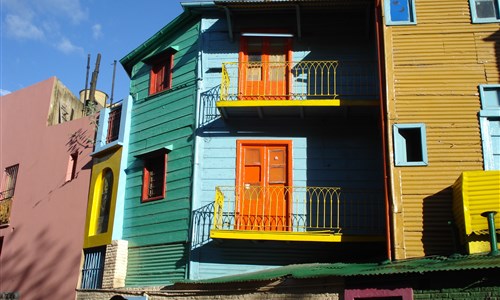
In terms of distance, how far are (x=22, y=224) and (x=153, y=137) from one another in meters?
5.80

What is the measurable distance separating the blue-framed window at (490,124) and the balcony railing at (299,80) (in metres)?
2.74

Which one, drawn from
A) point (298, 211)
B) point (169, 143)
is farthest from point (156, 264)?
point (298, 211)

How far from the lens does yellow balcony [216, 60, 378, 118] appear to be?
14.4 m

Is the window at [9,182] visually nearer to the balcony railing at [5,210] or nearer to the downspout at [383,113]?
the balcony railing at [5,210]

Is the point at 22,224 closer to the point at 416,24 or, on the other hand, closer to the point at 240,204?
the point at 240,204

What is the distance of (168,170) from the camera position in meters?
15.4

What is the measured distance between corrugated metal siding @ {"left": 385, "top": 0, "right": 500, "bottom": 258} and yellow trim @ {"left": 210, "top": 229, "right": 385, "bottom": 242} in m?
1.29

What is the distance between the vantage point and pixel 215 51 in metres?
15.9

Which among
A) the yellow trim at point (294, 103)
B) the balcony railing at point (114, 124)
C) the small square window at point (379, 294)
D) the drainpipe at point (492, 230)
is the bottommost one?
the small square window at point (379, 294)

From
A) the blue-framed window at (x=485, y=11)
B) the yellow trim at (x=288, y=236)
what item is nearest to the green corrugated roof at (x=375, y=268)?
the yellow trim at (x=288, y=236)

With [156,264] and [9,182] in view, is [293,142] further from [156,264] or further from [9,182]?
[9,182]

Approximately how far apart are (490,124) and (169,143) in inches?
302

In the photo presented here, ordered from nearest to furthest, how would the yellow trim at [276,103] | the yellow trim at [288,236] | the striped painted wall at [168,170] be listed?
the yellow trim at [288,236], the yellow trim at [276,103], the striped painted wall at [168,170]

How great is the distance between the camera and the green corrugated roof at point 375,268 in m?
10.3
